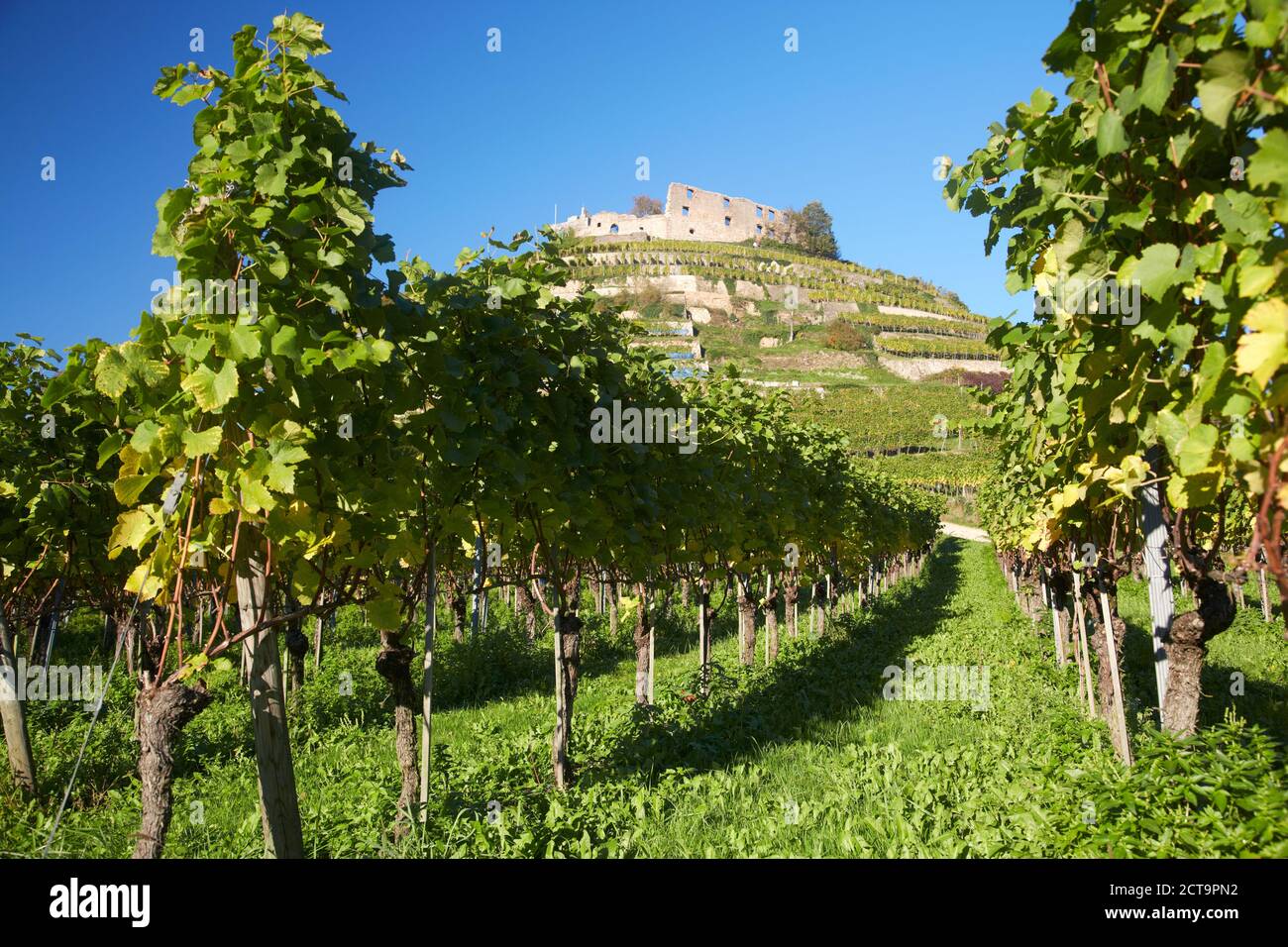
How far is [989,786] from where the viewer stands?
521 centimetres

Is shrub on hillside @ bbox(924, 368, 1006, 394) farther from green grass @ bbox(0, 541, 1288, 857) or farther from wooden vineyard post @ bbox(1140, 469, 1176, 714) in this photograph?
wooden vineyard post @ bbox(1140, 469, 1176, 714)

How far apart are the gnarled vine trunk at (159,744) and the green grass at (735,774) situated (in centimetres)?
143

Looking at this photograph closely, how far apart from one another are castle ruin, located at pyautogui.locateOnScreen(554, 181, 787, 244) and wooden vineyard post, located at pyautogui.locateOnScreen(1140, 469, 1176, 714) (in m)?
115

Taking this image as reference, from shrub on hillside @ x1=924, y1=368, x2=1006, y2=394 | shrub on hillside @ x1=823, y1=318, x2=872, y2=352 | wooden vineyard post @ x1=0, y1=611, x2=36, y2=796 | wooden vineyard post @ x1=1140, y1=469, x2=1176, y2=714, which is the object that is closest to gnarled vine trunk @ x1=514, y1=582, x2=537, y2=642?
wooden vineyard post @ x1=0, y1=611, x2=36, y2=796

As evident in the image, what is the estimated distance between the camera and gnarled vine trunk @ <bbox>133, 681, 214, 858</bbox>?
2.52m

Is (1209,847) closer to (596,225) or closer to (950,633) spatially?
(950,633)

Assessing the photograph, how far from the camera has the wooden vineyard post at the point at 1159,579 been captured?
3883mm

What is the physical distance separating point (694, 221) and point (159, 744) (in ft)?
413

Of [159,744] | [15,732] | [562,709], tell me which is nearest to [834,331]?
[562,709]

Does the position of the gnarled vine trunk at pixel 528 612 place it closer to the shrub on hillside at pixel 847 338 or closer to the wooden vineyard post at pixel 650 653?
the wooden vineyard post at pixel 650 653

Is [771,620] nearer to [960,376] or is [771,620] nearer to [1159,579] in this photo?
[1159,579]

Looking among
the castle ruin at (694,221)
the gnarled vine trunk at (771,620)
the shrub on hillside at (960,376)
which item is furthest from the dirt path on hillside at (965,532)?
the castle ruin at (694,221)

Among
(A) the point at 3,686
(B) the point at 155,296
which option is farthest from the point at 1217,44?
(A) the point at 3,686

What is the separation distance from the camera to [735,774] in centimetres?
559
